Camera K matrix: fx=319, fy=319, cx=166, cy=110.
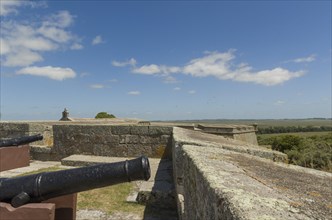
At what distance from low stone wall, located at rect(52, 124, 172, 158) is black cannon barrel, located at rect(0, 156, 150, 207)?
16.7 feet

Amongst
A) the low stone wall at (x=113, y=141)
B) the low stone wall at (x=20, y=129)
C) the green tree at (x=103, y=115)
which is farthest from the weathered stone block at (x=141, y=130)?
the green tree at (x=103, y=115)

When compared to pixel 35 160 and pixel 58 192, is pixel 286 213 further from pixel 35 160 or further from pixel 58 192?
pixel 35 160

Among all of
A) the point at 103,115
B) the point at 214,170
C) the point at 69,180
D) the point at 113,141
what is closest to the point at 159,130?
the point at 113,141

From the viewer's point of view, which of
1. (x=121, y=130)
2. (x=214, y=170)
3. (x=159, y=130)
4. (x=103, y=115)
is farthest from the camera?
(x=103, y=115)

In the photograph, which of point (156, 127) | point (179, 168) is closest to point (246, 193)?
point (179, 168)

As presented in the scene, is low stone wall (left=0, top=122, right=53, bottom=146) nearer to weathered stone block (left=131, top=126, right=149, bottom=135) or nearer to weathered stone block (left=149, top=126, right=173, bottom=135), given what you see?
weathered stone block (left=131, top=126, right=149, bottom=135)

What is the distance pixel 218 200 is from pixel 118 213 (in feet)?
12.7

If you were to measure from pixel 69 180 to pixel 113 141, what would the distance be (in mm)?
5433

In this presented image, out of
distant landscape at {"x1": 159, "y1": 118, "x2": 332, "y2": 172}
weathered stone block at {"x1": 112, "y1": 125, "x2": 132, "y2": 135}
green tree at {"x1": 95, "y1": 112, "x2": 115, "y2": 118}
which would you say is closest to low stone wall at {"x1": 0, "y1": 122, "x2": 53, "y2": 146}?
weathered stone block at {"x1": 112, "y1": 125, "x2": 132, "y2": 135}

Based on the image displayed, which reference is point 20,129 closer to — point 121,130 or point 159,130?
point 121,130

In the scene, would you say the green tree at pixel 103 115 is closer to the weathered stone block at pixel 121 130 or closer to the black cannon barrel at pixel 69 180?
the weathered stone block at pixel 121 130

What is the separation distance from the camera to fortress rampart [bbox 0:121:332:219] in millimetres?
1387

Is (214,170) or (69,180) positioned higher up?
(214,170)

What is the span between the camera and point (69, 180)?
3.31m
